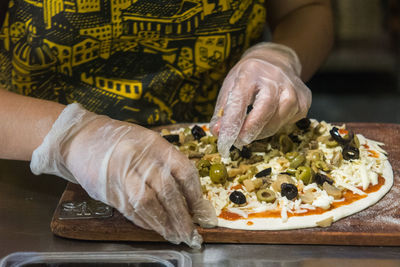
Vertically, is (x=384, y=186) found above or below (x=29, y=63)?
below

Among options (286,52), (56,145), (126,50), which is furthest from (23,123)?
(286,52)

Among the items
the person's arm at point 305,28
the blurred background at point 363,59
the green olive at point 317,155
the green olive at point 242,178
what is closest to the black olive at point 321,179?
the green olive at point 317,155

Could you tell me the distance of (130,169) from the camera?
118 centimetres

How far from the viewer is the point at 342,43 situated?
4.22m

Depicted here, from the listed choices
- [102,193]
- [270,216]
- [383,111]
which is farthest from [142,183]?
[383,111]

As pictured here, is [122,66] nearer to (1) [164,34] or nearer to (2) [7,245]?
(1) [164,34]

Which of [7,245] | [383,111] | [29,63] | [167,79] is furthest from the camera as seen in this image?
[383,111]

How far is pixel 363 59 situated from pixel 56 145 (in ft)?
11.6

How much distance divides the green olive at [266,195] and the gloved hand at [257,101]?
161 mm

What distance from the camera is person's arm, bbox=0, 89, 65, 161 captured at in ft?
4.24

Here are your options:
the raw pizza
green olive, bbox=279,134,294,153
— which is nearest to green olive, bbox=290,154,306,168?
the raw pizza

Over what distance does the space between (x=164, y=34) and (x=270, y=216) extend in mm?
732

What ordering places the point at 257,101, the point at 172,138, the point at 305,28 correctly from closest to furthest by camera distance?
the point at 257,101, the point at 172,138, the point at 305,28

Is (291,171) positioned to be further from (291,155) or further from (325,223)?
(325,223)
